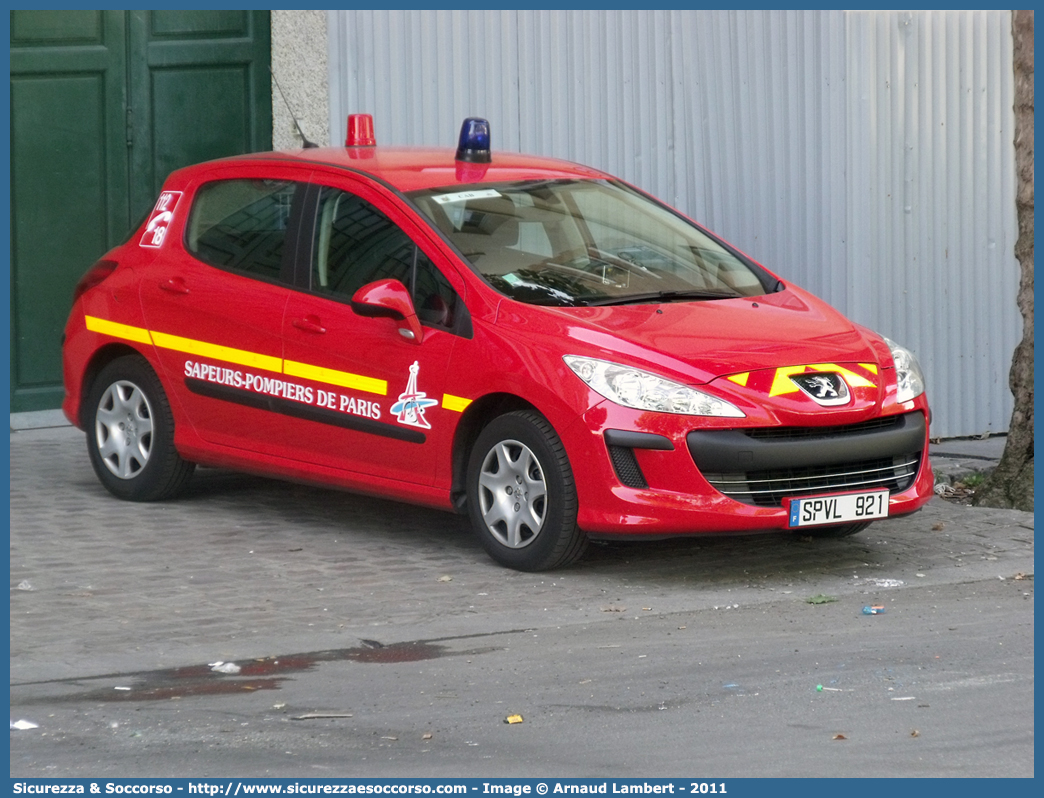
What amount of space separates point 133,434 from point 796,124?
15.6ft

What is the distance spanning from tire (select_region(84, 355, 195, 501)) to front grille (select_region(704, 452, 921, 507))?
3.10 meters

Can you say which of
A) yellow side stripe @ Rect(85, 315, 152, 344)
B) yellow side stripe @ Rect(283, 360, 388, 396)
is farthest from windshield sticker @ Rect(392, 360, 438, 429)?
yellow side stripe @ Rect(85, 315, 152, 344)

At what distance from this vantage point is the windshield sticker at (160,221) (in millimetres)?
9188

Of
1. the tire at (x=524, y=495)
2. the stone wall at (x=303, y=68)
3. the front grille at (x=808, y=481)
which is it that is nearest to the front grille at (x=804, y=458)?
the front grille at (x=808, y=481)

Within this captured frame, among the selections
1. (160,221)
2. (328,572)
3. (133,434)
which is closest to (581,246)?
(328,572)

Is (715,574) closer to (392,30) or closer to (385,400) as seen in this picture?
(385,400)

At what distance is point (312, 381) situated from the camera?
8.33 m

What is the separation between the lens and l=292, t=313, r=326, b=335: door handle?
8.27 meters

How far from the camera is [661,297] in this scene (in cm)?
809

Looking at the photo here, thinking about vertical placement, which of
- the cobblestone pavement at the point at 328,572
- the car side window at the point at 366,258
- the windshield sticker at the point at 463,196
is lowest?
the cobblestone pavement at the point at 328,572

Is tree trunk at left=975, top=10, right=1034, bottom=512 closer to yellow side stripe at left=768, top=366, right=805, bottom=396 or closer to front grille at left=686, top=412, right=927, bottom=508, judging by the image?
front grille at left=686, top=412, right=927, bottom=508

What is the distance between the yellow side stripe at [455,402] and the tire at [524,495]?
142 millimetres

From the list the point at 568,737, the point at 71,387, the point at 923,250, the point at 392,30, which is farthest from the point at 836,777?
the point at 392,30

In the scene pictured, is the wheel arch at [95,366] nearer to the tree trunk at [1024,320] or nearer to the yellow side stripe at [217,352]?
the yellow side stripe at [217,352]
